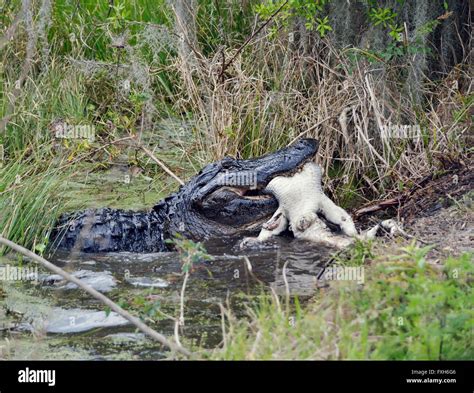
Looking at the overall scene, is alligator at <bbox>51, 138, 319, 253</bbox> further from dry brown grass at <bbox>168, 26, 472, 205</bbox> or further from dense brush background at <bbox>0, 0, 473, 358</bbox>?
dry brown grass at <bbox>168, 26, 472, 205</bbox>

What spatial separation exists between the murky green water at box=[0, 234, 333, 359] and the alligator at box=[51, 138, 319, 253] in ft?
0.59

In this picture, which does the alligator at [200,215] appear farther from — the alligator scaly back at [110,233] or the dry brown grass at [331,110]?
the dry brown grass at [331,110]

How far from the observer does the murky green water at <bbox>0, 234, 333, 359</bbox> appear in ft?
16.4

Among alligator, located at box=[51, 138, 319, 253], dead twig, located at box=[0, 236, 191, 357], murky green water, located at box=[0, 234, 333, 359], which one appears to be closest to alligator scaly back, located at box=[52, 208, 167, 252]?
alligator, located at box=[51, 138, 319, 253]

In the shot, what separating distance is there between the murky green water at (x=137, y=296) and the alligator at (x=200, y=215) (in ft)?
0.59

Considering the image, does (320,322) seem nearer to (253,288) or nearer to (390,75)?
(253,288)

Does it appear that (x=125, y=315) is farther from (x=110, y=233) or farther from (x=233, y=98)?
(x=233, y=98)

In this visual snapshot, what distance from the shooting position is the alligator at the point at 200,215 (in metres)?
7.39

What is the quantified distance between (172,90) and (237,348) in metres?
5.81

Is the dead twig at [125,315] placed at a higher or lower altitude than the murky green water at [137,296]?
higher

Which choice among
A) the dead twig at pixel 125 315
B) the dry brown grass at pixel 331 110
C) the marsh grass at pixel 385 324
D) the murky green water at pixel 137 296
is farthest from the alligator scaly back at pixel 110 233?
the marsh grass at pixel 385 324

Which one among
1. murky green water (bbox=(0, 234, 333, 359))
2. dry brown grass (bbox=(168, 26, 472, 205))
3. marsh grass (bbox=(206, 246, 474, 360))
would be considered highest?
dry brown grass (bbox=(168, 26, 472, 205))

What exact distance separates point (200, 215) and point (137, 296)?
2847mm
